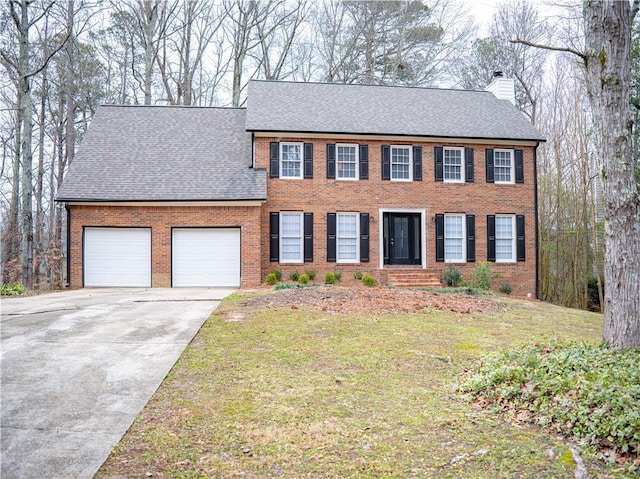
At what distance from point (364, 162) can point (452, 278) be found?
4.90m

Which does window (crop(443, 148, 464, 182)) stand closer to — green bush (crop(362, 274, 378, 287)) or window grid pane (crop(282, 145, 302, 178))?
green bush (crop(362, 274, 378, 287))

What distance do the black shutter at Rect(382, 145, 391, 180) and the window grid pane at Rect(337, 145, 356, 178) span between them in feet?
3.30

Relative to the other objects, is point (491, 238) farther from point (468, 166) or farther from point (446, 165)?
point (446, 165)

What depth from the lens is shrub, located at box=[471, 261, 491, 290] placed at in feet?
52.4

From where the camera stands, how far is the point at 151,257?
1555cm

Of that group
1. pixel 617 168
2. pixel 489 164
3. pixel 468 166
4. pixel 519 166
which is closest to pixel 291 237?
pixel 468 166

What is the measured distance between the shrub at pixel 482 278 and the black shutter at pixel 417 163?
3.69 m

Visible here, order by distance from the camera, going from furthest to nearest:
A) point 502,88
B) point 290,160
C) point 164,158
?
point 502,88
point 164,158
point 290,160

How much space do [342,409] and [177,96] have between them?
24.5 metres

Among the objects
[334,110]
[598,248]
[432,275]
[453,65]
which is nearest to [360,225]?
[432,275]

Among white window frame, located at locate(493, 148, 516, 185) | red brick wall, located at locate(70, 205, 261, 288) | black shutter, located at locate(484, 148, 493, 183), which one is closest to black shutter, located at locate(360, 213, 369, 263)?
red brick wall, located at locate(70, 205, 261, 288)

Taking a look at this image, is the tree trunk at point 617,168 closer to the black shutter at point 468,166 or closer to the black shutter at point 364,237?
the black shutter at point 364,237

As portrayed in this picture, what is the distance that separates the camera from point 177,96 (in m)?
26.0

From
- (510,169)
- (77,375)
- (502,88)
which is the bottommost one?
(77,375)
